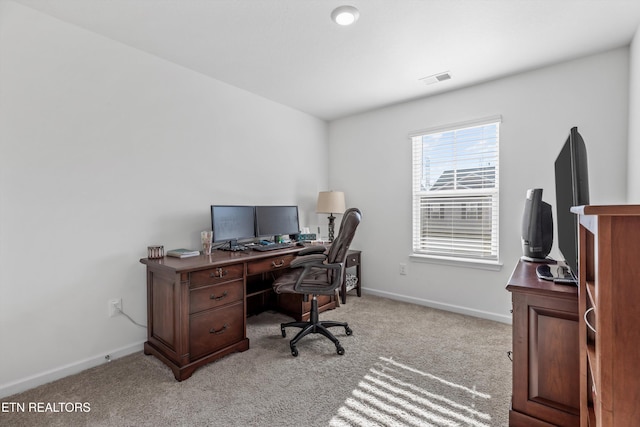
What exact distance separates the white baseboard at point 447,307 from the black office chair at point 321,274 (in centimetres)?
134

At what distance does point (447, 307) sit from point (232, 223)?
2460mm

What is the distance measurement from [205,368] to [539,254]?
244cm

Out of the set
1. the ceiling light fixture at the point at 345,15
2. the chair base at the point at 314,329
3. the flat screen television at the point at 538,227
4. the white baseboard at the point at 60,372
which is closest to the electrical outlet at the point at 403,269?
the chair base at the point at 314,329

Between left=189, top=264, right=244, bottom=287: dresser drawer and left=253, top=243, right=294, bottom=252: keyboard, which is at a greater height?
left=253, top=243, right=294, bottom=252: keyboard

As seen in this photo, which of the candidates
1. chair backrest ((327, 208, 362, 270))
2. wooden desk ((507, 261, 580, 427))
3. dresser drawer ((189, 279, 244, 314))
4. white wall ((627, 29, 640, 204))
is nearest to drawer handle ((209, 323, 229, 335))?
dresser drawer ((189, 279, 244, 314))

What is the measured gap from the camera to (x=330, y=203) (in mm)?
3730

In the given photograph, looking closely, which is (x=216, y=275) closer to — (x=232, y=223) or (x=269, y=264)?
(x=269, y=264)

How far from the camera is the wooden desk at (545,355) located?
1305 millimetres

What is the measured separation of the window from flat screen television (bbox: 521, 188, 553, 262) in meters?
0.98

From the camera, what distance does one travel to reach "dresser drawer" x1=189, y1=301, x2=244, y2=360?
2.06 meters

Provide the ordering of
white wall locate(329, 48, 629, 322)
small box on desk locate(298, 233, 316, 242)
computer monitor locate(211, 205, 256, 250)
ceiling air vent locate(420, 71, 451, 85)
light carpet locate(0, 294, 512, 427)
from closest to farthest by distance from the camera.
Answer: light carpet locate(0, 294, 512, 427) < white wall locate(329, 48, 629, 322) < computer monitor locate(211, 205, 256, 250) < ceiling air vent locate(420, 71, 451, 85) < small box on desk locate(298, 233, 316, 242)

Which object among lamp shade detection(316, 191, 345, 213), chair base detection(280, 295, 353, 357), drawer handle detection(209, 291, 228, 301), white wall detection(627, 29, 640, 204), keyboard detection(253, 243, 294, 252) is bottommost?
chair base detection(280, 295, 353, 357)

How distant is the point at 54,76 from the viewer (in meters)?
1.99

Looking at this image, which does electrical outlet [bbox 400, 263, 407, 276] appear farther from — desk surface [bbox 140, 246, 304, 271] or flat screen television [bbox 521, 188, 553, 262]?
flat screen television [bbox 521, 188, 553, 262]
